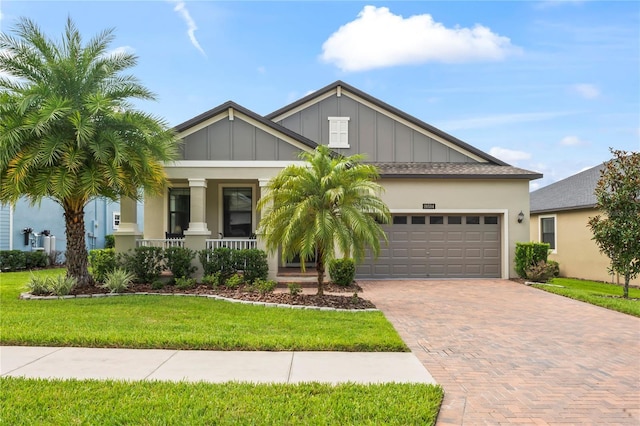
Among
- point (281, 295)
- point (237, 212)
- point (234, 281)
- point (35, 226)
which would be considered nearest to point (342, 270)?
point (281, 295)

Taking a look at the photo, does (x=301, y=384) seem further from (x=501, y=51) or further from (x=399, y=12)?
(x=501, y=51)

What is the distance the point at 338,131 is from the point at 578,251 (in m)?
11.1

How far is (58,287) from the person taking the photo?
11070 millimetres

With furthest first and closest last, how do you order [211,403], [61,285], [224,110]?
[224,110] < [61,285] < [211,403]

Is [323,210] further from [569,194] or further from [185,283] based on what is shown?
[569,194]

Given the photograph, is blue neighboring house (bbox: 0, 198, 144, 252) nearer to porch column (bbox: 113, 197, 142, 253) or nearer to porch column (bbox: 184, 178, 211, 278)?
porch column (bbox: 113, 197, 142, 253)

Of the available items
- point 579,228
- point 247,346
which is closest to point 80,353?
point 247,346

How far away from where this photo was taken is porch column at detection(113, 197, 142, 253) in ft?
44.2

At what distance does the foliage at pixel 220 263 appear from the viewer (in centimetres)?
1297

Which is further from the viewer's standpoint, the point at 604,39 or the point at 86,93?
the point at 604,39

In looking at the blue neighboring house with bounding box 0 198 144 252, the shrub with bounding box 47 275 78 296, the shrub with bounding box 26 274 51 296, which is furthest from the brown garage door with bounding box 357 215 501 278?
the blue neighboring house with bounding box 0 198 144 252

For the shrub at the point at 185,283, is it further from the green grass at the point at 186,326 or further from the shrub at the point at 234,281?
the green grass at the point at 186,326

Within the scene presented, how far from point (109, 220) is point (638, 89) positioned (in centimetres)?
2766

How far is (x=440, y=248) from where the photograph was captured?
16.0 m
